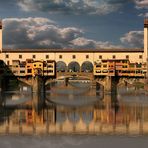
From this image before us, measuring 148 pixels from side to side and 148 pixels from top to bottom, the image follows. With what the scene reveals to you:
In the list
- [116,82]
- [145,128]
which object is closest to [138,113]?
[145,128]

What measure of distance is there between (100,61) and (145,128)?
225ft

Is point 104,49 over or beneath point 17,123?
over

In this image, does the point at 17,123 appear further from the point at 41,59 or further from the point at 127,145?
the point at 41,59

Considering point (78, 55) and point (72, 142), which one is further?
point (78, 55)

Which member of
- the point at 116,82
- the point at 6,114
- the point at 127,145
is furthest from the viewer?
the point at 116,82

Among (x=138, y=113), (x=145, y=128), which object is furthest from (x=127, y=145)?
(x=138, y=113)

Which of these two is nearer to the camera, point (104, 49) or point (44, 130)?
point (44, 130)

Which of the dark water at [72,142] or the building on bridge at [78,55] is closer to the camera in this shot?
the dark water at [72,142]

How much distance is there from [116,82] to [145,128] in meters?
62.5

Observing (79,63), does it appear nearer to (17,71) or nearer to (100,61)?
(100,61)

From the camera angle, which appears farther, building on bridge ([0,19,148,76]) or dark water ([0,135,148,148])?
building on bridge ([0,19,148,76])

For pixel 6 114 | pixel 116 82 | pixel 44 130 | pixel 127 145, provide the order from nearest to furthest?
1. pixel 127 145
2. pixel 44 130
3. pixel 6 114
4. pixel 116 82

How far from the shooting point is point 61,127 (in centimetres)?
3509

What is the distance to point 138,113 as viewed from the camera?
4738cm
